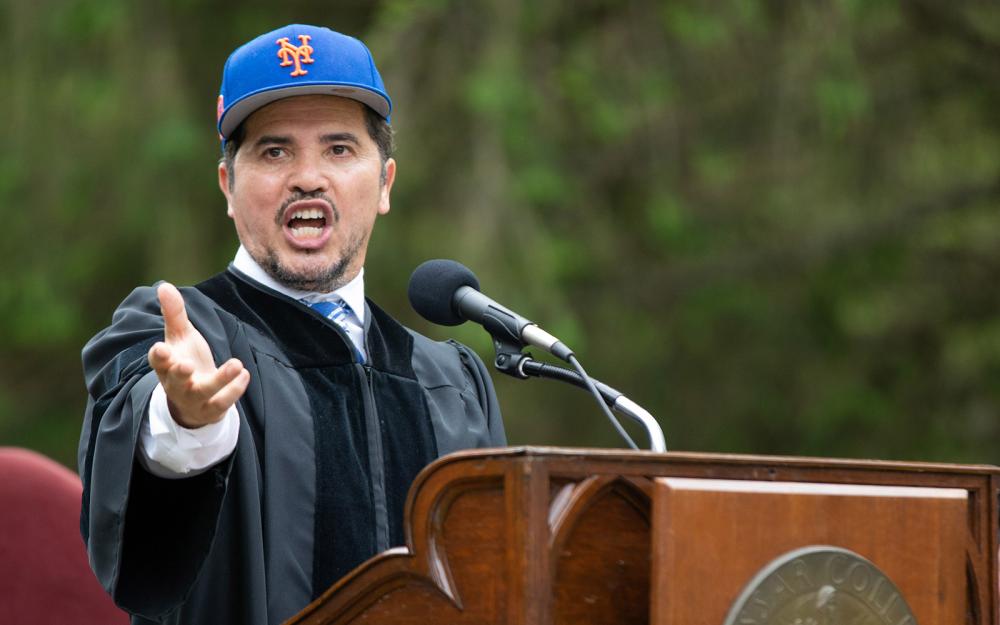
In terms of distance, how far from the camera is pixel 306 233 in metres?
3.18

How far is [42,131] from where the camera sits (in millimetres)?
8609

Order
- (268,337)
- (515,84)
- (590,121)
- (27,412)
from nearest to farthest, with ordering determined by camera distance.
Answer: (268,337) < (515,84) < (590,121) < (27,412)

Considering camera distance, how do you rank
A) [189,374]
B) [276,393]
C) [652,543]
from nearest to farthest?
[652,543] < [189,374] < [276,393]

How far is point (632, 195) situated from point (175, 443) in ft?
25.9

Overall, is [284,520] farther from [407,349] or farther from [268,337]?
[407,349]

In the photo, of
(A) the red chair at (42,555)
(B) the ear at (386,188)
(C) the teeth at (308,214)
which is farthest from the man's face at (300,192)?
(A) the red chair at (42,555)

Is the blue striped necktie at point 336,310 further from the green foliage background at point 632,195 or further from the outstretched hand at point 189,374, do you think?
the green foliage background at point 632,195

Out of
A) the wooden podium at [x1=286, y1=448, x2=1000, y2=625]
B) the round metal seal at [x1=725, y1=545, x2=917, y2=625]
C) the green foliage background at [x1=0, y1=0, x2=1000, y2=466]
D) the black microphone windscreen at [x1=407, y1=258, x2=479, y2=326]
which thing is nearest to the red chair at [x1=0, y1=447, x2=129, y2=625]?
the black microphone windscreen at [x1=407, y1=258, x2=479, y2=326]

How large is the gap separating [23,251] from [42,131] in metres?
0.71

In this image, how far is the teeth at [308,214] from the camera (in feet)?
10.4

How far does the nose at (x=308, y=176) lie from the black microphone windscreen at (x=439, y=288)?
0.37 metres

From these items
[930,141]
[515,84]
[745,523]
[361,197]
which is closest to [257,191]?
[361,197]

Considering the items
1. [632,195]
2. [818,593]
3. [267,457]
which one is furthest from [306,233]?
[632,195]

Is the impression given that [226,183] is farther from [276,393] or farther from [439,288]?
[439,288]
